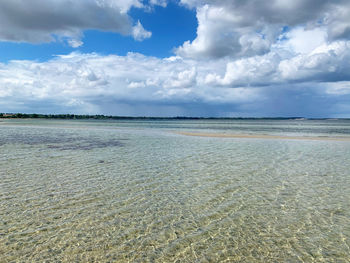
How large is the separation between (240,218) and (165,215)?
2679 mm

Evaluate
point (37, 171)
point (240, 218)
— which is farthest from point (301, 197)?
point (37, 171)

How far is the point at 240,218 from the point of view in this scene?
8875mm

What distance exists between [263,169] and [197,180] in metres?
5.95

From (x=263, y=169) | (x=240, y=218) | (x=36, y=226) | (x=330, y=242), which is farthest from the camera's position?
(x=263, y=169)

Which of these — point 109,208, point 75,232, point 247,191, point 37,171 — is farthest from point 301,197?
point 37,171

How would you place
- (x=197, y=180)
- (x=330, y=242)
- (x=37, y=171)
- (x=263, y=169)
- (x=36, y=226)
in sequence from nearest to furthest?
(x=330, y=242) < (x=36, y=226) < (x=197, y=180) < (x=37, y=171) < (x=263, y=169)

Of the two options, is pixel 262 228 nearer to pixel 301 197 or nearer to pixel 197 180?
pixel 301 197

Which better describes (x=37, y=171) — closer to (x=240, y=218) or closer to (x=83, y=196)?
(x=83, y=196)

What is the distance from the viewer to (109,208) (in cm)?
952

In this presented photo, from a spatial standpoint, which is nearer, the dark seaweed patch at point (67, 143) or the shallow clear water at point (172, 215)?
the shallow clear water at point (172, 215)

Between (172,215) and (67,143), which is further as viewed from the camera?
(67,143)

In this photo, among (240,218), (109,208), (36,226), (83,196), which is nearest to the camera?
(36,226)

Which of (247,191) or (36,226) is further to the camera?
(247,191)

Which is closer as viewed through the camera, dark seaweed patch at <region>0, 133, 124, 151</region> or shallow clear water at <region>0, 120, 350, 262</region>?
shallow clear water at <region>0, 120, 350, 262</region>
